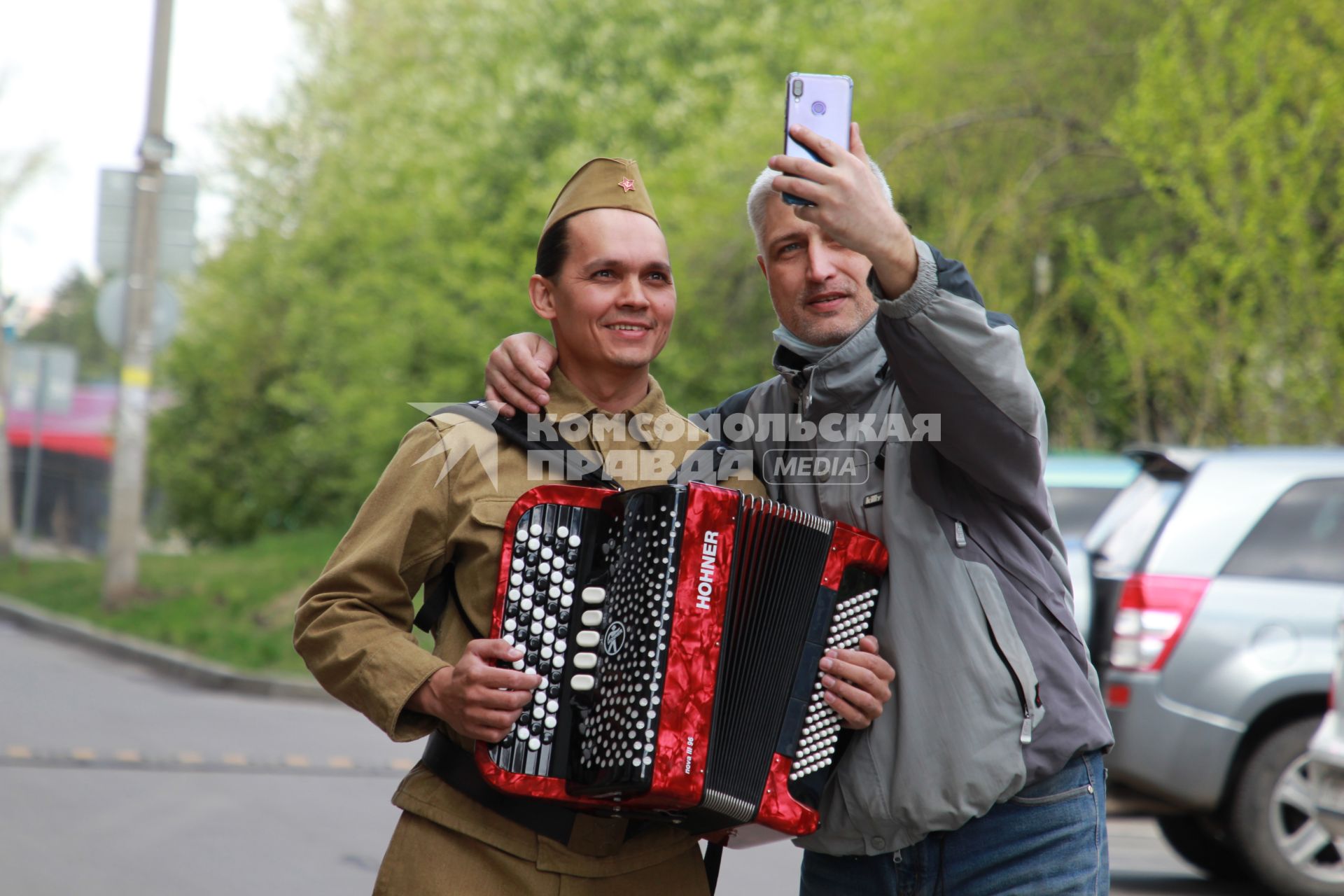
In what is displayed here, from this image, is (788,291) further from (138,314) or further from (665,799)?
(138,314)

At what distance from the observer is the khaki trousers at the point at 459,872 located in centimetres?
264

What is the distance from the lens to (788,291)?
2.94m

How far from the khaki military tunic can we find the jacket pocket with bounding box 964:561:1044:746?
68cm

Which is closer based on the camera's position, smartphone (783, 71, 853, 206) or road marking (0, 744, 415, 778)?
smartphone (783, 71, 853, 206)

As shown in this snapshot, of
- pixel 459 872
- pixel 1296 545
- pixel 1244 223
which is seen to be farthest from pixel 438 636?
pixel 1244 223

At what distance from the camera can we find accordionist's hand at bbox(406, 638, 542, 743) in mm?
2490

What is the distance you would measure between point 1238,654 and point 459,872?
472 centimetres

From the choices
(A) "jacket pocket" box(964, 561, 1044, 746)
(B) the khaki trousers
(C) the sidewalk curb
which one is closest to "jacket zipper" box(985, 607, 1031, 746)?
(A) "jacket pocket" box(964, 561, 1044, 746)

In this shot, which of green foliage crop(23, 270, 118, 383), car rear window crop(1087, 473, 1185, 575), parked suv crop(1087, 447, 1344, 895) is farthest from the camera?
green foliage crop(23, 270, 118, 383)

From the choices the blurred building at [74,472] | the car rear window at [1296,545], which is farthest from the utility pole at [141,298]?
the blurred building at [74,472]

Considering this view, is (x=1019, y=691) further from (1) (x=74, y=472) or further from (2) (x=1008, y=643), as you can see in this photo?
(1) (x=74, y=472)

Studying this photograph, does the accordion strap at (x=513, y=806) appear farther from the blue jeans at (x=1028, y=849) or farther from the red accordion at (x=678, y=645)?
the blue jeans at (x=1028, y=849)

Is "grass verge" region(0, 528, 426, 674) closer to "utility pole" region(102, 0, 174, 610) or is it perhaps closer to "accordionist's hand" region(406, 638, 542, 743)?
"utility pole" region(102, 0, 174, 610)

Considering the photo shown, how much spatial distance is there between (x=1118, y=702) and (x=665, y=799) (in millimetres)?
4449
